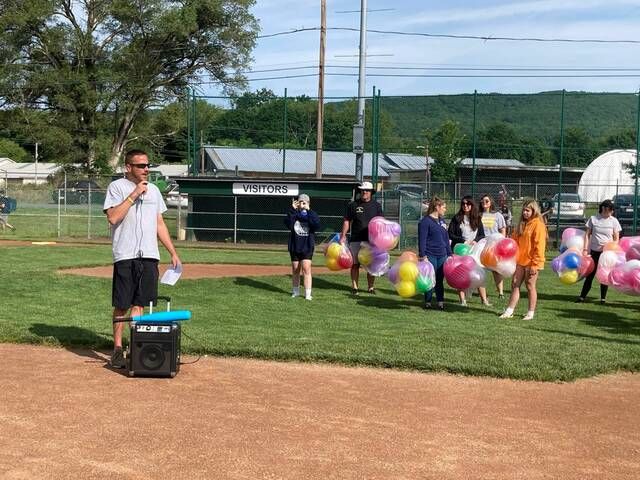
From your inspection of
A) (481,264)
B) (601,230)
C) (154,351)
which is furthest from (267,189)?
(154,351)

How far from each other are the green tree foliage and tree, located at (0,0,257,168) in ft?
131

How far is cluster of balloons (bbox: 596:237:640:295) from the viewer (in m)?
11.6

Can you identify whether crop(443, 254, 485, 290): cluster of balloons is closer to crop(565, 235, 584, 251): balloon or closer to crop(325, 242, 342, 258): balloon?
crop(325, 242, 342, 258): balloon

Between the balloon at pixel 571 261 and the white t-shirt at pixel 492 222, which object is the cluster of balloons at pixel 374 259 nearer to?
the white t-shirt at pixel 492 222

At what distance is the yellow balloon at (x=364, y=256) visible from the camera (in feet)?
44.6

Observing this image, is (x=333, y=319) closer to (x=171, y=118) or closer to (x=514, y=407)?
(x=514, y=407)

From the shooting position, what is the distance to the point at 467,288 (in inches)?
469

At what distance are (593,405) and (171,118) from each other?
50.8 m

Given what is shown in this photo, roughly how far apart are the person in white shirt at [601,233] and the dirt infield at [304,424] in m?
5.72

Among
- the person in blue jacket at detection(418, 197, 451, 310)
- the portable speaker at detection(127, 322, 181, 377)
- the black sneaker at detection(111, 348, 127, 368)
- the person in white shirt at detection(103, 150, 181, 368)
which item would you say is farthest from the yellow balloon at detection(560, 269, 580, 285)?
the black sneaker at detection(111, 348, 127, 368)

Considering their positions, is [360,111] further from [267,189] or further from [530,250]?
[530,250]

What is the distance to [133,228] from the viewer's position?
25.5 ft

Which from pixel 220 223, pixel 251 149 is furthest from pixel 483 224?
pixel 251 149

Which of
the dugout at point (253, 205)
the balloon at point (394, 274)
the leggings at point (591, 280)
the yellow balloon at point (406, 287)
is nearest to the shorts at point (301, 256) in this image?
the balloon at point (394, 274)
